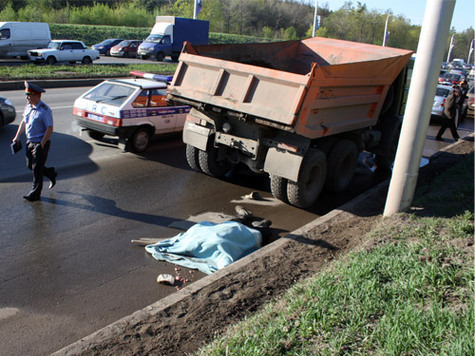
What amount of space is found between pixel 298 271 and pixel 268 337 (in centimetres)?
172

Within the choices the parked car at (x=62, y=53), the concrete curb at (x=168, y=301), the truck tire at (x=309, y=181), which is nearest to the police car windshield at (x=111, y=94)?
the truck tire at (x=309, y=181)

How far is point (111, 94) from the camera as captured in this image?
410 inches

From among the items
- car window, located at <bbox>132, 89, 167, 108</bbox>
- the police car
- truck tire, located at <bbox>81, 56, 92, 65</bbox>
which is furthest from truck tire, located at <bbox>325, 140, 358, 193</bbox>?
truck tire, located at <bbox>81, 56, 92, 65</bbox>

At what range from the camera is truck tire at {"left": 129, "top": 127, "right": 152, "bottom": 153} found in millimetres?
10281

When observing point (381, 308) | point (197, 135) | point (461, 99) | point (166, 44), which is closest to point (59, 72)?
point (166, 44)

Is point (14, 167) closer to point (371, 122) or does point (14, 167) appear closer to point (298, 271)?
point (298, 271)

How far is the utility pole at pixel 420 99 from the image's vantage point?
19.7ft

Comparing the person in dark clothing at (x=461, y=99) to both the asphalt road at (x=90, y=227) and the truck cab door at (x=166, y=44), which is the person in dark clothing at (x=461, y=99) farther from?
the truck cab door at (x=166, y=44)

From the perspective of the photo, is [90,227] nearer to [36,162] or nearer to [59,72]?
[36,162]

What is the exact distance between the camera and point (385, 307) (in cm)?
396

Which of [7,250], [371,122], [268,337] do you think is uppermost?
[371,122]

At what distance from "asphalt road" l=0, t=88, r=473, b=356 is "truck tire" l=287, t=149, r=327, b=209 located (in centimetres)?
24

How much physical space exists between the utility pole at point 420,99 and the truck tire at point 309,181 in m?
1.40

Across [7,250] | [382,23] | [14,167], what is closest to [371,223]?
[7,250]
